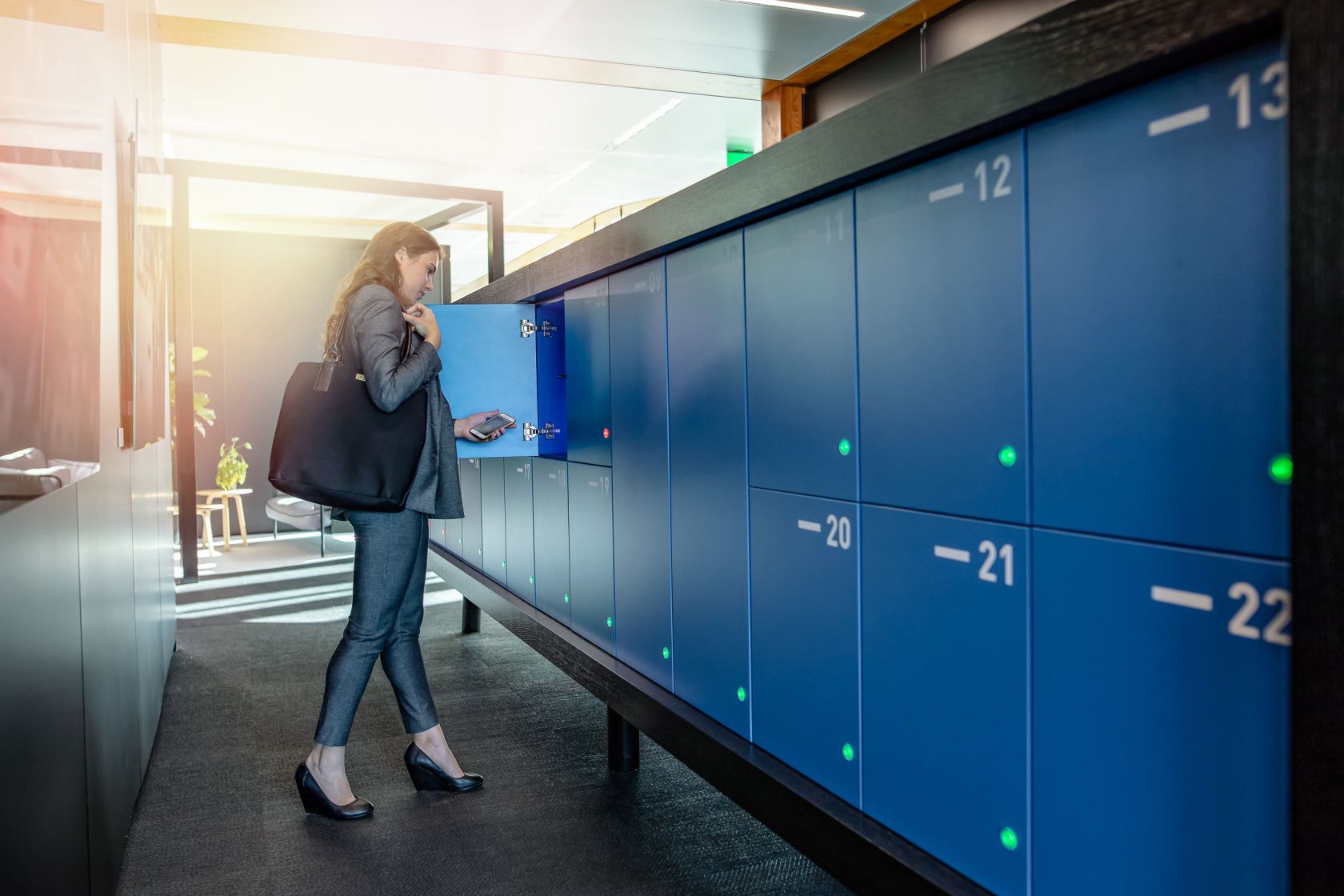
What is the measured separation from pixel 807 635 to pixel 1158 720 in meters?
0.77

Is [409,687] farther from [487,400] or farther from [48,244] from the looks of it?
[48,244]

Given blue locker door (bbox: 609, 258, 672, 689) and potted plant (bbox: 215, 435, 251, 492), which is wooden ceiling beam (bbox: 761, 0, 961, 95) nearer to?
blue locker door (bbox: 609, 258, 672, 689)

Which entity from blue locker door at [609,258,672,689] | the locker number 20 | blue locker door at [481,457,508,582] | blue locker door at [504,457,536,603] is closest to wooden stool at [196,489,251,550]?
blue locker door at [481,457,508,582]

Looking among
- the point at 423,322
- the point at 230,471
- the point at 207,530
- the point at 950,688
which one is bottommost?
the point at 207,530

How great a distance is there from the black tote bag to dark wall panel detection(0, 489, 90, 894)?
31.8 inches

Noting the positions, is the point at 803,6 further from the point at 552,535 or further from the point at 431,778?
the point at 431,778

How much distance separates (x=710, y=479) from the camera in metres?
2.19

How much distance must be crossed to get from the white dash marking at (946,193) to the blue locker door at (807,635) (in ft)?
1.72

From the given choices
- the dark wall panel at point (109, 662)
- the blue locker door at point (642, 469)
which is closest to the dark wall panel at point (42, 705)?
the dark wall panel at point (109, 662)

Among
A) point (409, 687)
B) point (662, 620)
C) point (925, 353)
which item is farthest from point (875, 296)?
point (409, 687)

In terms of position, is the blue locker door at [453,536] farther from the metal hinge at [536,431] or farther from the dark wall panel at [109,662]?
the dark wall panel at [109,662]

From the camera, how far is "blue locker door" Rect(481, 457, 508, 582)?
3.95 m

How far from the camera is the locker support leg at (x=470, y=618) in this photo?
190 inches

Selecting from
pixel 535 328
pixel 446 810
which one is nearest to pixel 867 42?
pixel 535 328
